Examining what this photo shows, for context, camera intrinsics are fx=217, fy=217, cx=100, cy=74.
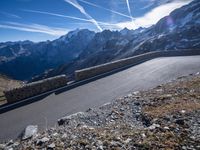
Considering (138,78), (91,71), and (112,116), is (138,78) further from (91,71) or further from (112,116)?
(112,116)

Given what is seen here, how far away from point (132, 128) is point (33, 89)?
8851 mm

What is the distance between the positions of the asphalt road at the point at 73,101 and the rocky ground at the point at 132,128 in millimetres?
Answer: 1041

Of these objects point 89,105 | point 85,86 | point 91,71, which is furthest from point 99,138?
point 91,71

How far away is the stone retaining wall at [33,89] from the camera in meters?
12.8

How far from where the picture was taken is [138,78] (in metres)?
15.2

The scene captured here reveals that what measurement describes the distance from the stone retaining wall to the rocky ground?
535 centimetres

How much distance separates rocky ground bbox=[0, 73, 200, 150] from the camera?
18.0ft

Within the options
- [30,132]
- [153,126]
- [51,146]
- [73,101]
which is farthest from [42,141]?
[73,101]

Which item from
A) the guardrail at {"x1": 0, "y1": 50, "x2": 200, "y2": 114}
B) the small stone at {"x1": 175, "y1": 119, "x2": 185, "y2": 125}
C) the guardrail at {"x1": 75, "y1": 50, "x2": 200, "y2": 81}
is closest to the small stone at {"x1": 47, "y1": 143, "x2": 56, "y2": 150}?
the small stone at {"x1": 175, "y1": 119, "x2": 185, "y2": 125}

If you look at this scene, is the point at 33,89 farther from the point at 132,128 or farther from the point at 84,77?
the point at 132,128

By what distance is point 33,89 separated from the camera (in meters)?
13.7

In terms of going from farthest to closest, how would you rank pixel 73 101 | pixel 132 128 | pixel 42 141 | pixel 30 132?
1. pixel 73 101
2. pixel 30 132
3. pixel 132 128
4. pixel 42 141

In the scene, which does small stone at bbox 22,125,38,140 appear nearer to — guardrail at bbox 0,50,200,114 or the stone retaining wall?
guardrail at bbox 0,50,200,114

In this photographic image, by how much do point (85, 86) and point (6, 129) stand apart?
6.82m
